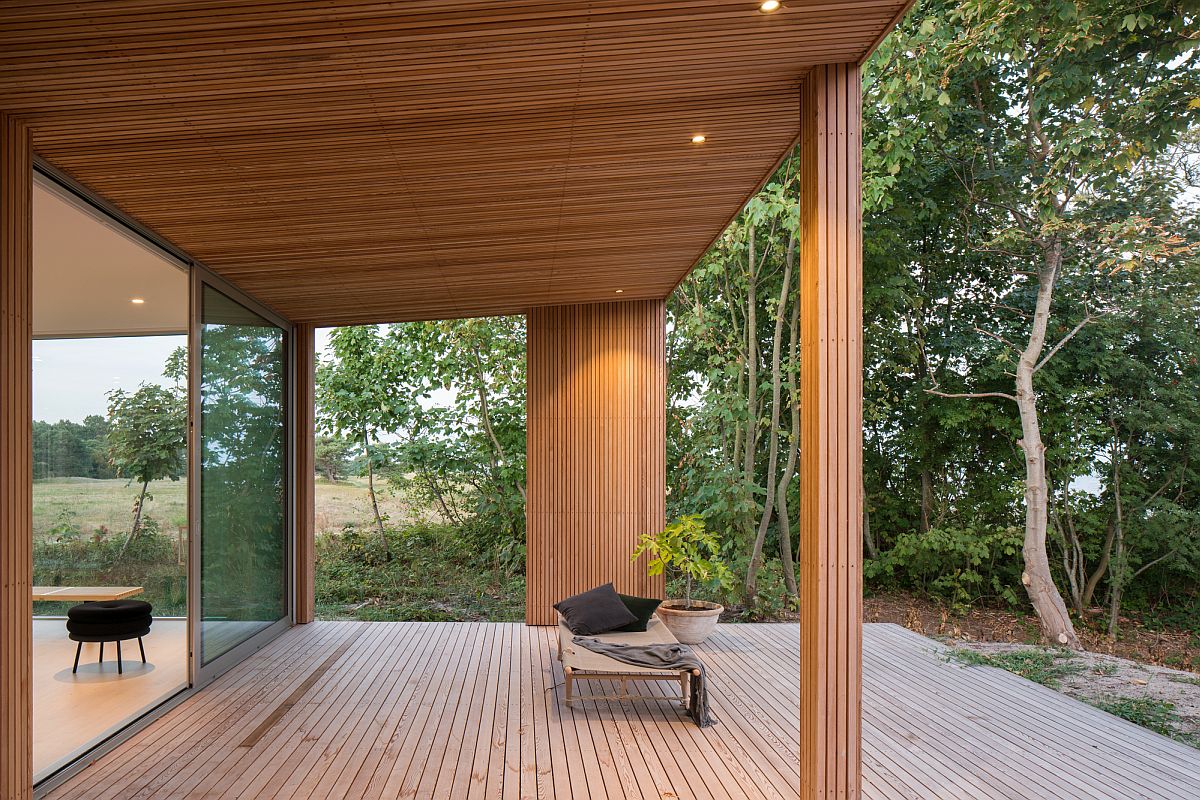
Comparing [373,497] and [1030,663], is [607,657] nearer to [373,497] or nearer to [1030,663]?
[1030,663]

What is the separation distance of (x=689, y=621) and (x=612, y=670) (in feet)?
7.12

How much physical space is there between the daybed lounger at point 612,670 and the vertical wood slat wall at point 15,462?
9.54 feet

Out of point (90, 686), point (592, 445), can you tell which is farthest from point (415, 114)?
point (592, 445)

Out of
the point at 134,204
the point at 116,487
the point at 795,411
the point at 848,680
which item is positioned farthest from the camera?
the point at 795,411

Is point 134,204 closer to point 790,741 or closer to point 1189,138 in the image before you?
point 790,741

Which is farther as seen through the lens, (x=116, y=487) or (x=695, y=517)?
(x=695, y=517)

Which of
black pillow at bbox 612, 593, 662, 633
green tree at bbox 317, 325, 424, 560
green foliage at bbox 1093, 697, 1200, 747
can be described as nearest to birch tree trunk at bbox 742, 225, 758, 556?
black pillow at bbox 612, 593, 662, 633

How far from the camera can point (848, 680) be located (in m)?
3.26

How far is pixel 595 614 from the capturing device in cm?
624

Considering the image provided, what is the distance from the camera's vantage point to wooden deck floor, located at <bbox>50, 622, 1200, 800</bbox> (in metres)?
4.04

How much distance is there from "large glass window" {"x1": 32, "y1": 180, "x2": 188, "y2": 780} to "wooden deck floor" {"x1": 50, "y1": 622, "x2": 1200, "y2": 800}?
731mm

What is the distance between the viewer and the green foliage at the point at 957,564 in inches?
395

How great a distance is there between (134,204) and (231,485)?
2.59 meters

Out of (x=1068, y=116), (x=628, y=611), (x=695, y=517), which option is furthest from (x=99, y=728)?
(x=1068, y=116)
